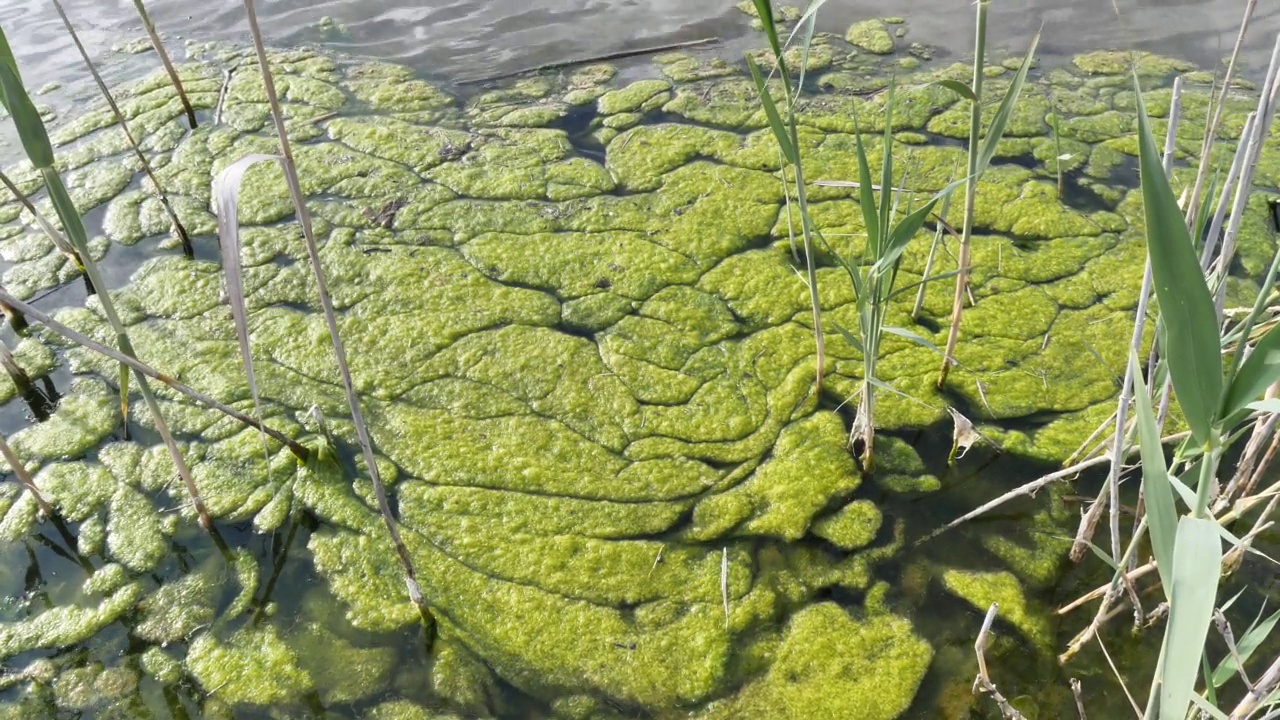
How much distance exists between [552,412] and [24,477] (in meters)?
1.30

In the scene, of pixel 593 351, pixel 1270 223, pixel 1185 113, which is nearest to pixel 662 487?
pixel 593 351

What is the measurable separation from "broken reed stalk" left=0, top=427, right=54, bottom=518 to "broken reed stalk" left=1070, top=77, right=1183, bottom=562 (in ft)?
7.65

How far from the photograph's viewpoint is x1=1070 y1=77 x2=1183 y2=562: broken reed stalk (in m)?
1.32

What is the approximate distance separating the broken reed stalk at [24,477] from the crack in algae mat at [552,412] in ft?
0.15

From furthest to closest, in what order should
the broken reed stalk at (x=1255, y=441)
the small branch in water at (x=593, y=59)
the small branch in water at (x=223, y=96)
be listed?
the small branch in water at (x=593, y=59)
the small branch in water at (x=223, y=96)
the broken reed stalk at (x=1255, y=441)

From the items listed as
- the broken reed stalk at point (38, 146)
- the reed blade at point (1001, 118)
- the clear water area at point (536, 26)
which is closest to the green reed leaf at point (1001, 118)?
the reed blade at point (1001, 118)

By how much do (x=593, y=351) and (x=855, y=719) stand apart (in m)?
1.32

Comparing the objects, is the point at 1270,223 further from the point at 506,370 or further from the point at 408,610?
the point at 408,610

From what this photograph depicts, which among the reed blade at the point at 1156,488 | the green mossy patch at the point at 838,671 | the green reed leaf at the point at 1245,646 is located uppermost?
the reed blade at the point at 1156,488

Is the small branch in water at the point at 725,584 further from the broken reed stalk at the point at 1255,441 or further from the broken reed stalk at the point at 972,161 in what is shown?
the broken reed stalk at the point at 1255,441

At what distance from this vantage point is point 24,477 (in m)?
1.99

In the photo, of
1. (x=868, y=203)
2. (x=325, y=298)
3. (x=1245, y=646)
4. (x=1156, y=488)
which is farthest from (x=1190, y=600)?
(x=325, y=298)

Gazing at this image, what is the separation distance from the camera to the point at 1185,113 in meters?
3.46

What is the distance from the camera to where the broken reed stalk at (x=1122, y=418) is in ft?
4.32
